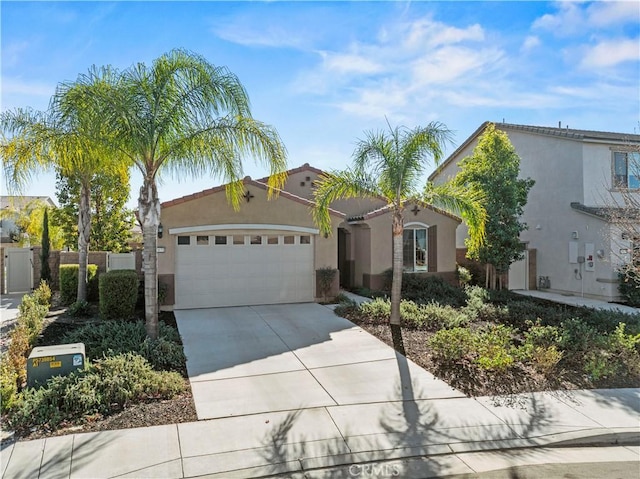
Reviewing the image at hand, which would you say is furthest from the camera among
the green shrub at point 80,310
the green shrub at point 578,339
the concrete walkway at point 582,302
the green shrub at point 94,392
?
the concrete walkway at point 582,302

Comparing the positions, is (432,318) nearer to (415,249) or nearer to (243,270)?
(243,270)

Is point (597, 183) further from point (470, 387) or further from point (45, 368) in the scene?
point (45, 368)

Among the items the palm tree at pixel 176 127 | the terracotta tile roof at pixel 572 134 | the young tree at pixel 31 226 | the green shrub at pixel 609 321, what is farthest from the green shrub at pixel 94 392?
the young tree at pixel 31 226

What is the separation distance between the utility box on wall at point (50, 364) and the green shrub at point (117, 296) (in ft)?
15.3

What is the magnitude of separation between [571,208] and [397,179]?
10.1 m

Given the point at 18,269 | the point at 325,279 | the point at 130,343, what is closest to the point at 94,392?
the point at 130,343

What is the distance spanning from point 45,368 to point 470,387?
21.7 ft

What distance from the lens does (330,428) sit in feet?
18.9

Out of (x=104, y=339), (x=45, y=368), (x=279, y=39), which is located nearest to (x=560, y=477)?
(x=45, y=368)

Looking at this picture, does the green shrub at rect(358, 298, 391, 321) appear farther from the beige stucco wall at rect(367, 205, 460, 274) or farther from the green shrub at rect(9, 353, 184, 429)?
the green shrub at rect(9, 353, 184, 429)

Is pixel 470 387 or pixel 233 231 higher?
pixel 233 231

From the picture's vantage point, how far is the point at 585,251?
654 inches

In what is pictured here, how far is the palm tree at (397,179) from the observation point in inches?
423

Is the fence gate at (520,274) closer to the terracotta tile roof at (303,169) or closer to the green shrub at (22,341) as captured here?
the terracotta tile roof at (303,169)
